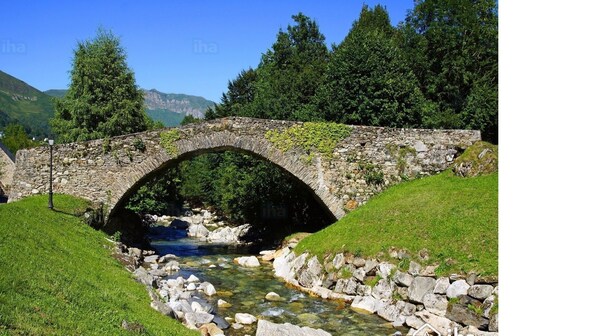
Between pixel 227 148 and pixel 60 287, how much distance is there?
43.8ft

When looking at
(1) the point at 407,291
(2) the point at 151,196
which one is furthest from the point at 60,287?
(2) the point at 151,196

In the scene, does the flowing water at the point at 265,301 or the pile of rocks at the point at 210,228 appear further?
the pile of rocks at the point at 210,228

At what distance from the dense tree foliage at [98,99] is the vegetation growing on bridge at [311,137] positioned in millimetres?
15656

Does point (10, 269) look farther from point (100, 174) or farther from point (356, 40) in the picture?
point (356, 40)

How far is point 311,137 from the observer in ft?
Result: 71.1

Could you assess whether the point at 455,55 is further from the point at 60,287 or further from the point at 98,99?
the point at 60,287

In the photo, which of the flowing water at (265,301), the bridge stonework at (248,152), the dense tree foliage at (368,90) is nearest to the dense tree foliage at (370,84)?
the dense tree foliage at (368,90)

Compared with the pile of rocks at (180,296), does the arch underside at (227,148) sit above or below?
above

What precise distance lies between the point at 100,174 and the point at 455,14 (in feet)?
87.8

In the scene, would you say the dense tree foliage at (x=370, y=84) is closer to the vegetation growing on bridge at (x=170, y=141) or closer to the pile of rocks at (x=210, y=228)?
the pile of rocks at (x=210, y=228)

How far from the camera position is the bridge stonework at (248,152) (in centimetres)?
2092

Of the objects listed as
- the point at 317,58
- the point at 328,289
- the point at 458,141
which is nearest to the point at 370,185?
the point at 458,141
